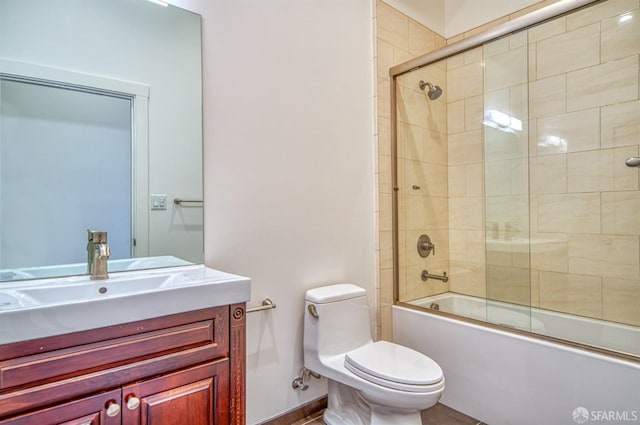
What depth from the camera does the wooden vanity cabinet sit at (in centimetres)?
80

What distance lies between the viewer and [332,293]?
1.80 m

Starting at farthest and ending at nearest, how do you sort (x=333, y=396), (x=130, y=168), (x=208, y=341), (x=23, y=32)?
(x=333, y=396)
(x=130, y=168)
(x=23, y=32)
(x=208, y=341)

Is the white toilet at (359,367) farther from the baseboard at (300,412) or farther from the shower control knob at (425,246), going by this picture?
the shower control knob at (425,246)

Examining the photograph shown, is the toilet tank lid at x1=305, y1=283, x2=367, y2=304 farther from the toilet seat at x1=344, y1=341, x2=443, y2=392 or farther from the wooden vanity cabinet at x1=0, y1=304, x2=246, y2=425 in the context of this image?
the wooden vanity cabinet at x1=0, y1=304, x2=246, y2=425

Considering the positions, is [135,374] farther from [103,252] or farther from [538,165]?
[538,165]

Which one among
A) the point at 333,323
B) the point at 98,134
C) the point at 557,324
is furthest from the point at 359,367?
the point at 98,134

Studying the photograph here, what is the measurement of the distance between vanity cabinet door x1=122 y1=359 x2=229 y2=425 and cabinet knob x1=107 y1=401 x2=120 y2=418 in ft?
0.05

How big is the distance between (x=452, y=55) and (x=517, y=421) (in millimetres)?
1981

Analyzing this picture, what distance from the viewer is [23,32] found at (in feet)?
3.92

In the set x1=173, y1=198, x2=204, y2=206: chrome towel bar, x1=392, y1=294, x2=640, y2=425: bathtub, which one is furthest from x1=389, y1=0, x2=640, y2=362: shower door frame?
x1=173, y1=198, x2=204, y2=206: chrome towel bar

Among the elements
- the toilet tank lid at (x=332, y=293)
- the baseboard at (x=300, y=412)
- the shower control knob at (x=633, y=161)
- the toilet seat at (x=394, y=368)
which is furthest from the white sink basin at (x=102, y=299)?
the shower control knob at (x=633, y=161)

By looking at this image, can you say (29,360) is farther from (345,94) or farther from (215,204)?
(345,94)

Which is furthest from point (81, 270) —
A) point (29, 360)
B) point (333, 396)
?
point (333, 396)

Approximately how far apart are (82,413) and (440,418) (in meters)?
1.66
